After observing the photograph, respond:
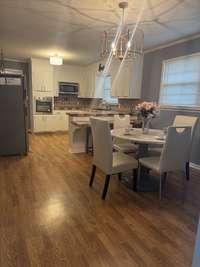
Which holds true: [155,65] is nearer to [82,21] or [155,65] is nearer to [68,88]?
[82,21]

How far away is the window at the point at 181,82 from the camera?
369 cm

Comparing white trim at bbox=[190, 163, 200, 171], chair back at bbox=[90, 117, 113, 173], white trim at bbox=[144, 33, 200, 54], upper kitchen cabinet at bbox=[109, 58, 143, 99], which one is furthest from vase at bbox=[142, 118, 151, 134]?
upper kitchen cabinet at bbox=[109, 58, 143, 99]

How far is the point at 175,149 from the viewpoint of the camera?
2418mm

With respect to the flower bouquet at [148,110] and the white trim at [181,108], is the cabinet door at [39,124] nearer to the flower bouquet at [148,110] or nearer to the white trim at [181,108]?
the white trim at [181,108]

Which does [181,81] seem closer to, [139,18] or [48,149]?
[139,18]

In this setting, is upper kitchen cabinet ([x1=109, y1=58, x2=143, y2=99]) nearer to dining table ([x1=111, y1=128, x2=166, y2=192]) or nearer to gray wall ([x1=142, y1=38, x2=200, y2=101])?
gray wall ([x1=142, y1=38, x2=200, y2=101])

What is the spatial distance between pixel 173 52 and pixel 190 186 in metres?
2.77

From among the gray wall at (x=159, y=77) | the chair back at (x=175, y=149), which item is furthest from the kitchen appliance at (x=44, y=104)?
the chair back at (x=175, y=149)

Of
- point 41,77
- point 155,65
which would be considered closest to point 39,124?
point 41,77

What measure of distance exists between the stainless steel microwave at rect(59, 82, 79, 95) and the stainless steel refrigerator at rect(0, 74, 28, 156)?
310 cm

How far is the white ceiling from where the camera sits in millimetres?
2496

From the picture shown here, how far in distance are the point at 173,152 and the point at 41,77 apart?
529 cm

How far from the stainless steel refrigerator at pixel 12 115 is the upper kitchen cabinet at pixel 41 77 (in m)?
2.47

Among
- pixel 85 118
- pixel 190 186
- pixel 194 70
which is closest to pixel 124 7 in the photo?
pixel 194 70
